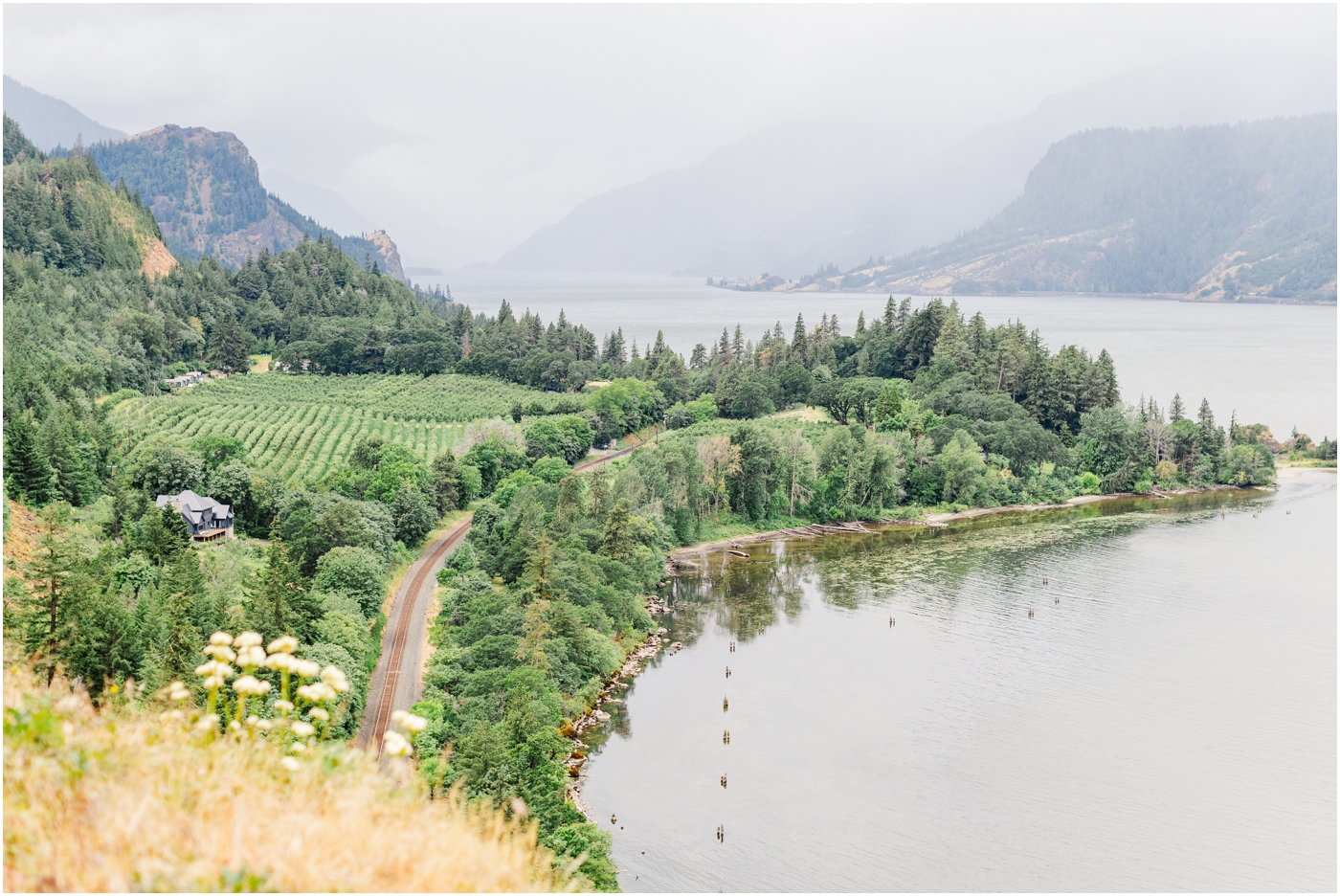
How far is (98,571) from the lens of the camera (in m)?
28.8

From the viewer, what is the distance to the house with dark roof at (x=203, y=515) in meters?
43.1

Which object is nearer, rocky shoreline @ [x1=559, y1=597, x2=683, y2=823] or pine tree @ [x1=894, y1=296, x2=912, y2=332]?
rocky shoreline @ [x1=559, y1=597, x2=683, y2=823]

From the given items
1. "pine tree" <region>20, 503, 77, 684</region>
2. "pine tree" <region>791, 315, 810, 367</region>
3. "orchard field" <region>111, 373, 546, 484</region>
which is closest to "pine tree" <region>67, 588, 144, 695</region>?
"pine tree" <region>20, 503, 77, 684</region>

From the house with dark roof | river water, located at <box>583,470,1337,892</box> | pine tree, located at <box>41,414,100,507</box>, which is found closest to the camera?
river water, located at <box>583,470,1337,892</box>

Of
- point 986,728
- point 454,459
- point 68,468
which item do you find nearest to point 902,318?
point 454,459

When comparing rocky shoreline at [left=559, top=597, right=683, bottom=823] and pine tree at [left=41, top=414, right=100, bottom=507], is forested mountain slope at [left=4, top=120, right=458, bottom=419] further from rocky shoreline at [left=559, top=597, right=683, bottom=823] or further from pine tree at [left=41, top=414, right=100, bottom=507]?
rocky shoreline at [left=559, top=597, right=683, bottom=823]

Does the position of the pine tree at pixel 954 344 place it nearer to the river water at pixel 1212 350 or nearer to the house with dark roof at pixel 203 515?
the river water at pixel 1212 350

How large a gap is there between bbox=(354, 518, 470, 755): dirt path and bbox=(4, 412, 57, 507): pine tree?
1610 cm

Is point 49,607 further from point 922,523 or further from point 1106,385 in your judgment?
point 1106,385

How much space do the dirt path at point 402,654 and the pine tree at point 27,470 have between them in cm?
1610

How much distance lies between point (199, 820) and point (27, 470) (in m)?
40.4

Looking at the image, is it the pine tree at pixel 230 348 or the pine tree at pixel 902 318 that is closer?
the pine tree at pixel 902 318

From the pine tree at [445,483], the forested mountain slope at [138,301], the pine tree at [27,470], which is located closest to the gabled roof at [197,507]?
the pine tree at [27,470]

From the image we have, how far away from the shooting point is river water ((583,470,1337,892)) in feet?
84.7
